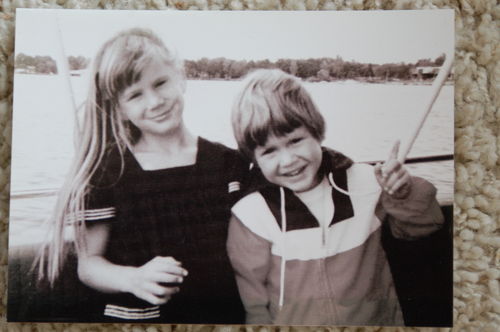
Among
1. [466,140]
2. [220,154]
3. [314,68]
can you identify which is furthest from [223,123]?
[466,140]

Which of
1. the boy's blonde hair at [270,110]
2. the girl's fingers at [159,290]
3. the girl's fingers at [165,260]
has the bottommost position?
the girl's fingers at [159,290]

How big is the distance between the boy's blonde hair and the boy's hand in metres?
0.12

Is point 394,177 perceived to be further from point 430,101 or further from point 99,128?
point 99,128

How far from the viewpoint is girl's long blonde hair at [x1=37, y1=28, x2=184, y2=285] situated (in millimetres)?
845

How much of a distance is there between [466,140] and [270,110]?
0.33 metres

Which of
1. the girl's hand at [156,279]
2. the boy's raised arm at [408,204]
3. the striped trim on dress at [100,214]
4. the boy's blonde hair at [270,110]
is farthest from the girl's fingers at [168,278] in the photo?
the boy's raised arm at [408,204]

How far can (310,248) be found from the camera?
2.73 ft

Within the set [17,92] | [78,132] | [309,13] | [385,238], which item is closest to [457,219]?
[385,238]

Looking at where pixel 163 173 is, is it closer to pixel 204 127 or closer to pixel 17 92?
pixel 204 127

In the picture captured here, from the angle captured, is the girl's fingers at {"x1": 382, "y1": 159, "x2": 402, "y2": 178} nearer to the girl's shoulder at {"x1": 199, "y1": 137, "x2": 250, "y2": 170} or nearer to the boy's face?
the boy's face

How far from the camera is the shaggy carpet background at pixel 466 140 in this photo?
84cm

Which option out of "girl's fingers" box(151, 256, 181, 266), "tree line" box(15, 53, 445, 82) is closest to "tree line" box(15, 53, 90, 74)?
"tree line" box(15, 53, 445, 82)

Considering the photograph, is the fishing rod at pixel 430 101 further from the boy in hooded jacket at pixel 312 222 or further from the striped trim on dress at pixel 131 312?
the striped trim on dress at pixel 131 312

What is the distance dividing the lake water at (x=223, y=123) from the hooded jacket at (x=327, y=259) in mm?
72
